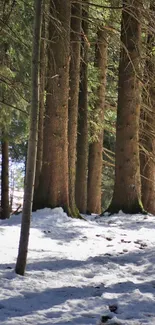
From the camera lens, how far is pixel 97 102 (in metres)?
15.2

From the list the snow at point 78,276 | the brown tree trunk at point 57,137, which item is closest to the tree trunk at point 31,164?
the snow at point 78,276

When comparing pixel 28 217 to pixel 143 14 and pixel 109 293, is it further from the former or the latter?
pixel 143 14

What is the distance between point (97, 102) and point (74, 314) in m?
12.2

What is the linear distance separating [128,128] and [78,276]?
267 inches

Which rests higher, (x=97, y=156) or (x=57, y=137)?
Result: (x=57, y=137)

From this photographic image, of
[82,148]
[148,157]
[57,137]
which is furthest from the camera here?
[82,148]

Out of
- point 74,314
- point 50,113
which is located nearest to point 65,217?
point 50,113

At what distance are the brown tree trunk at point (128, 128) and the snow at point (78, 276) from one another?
2.50 m

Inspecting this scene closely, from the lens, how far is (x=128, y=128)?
436 inches

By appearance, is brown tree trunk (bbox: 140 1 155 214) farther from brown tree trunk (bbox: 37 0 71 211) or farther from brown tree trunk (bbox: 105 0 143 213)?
brown tree trunk (bbox: 37 0 71 211)

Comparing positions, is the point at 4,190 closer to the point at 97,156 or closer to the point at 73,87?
the point at 97,156

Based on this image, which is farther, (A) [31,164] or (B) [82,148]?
(B) [82,148]

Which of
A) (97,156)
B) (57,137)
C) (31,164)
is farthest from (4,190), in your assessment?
(31,164)

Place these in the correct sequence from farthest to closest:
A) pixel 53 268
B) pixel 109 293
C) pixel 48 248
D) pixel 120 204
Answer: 1. pixel 120 204
2. pixel 48 248
3. pixel 53 268
4. pixel 109 293
